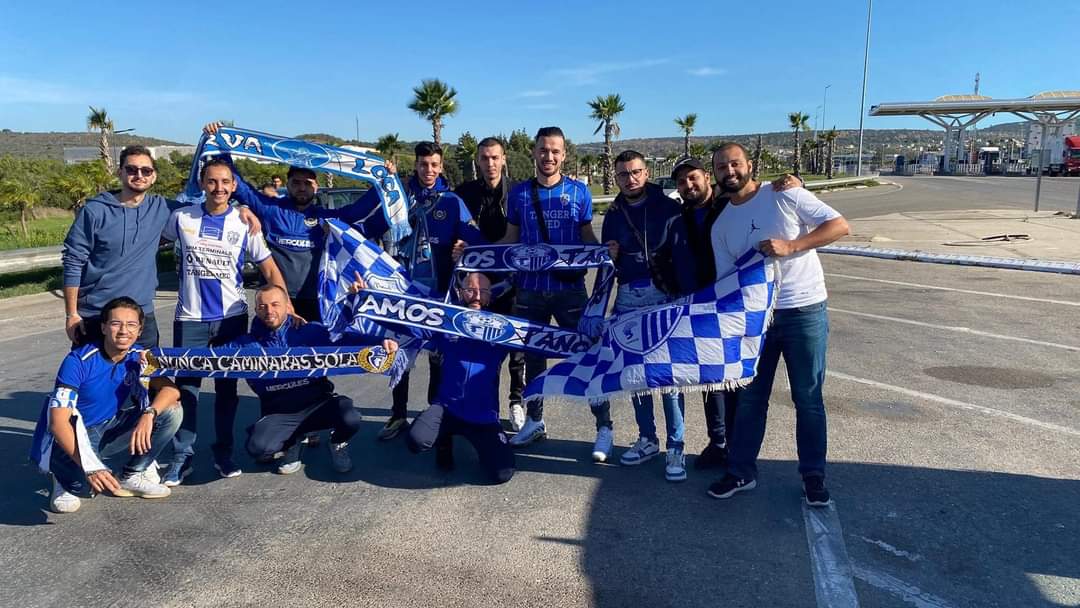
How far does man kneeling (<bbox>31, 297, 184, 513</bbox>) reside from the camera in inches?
152

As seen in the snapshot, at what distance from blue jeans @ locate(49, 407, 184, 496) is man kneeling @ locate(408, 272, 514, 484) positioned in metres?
1.48

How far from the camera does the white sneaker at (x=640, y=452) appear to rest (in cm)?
469

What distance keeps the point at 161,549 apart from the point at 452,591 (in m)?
1.65

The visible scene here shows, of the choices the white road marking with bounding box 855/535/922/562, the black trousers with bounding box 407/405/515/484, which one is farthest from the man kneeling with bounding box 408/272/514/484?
the white road marking with bounding box 855/535/922/562

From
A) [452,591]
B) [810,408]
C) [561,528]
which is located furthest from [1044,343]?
[452,591]

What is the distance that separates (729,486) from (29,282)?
49.5ft

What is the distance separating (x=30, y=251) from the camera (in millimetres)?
12719

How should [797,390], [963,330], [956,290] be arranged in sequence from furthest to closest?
[956,290] < [963,330] < [797,390]

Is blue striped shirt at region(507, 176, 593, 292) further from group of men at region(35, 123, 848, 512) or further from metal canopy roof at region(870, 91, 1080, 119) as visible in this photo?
metal canopy roof at region(870, 91, 1080, 119)

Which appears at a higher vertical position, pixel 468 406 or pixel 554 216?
pixel 554 216

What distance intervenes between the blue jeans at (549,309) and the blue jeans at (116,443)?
2.31 metres

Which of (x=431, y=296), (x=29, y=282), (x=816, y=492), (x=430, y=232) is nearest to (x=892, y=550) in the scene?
(x=816, y=492)

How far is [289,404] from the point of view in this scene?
4.64 meters

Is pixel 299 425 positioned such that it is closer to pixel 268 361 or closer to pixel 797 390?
pixel 268 361
